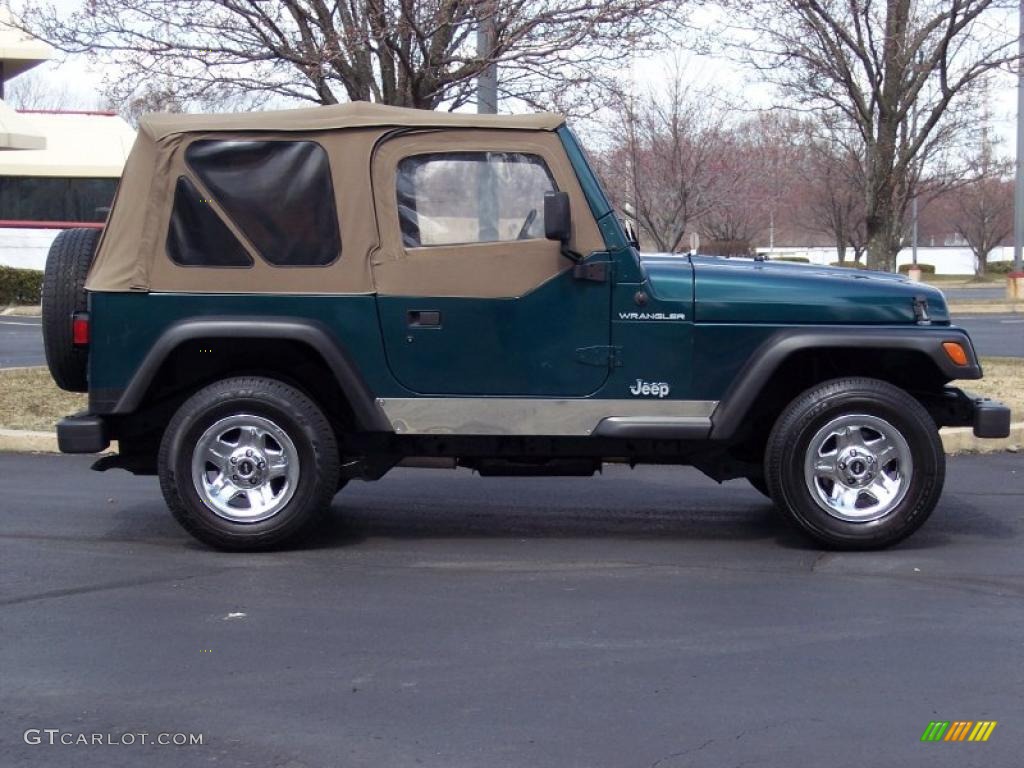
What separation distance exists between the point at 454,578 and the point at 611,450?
1143 mm

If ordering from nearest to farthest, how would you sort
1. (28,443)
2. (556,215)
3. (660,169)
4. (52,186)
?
(556,215)
(28,443)
(660,169)
(52,186)

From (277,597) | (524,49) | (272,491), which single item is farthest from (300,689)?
(524,49)

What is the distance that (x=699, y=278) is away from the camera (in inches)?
263

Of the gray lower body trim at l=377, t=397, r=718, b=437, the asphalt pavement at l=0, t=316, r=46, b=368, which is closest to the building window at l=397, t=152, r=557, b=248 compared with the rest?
the gray lower body trim at l=377, t=397, r=718, b=437

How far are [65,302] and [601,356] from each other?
8.82 ft

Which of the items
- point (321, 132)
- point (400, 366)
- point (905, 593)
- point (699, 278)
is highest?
point (321, 132)

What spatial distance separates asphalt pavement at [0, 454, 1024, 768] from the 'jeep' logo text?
2.68 feet

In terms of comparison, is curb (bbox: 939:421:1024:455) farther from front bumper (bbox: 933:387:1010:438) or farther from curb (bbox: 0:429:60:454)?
curb (bbox: 0:429:60:454)

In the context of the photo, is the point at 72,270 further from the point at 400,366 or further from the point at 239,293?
the point at 400,366

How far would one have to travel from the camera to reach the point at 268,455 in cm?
666

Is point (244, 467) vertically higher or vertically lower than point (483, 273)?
lower

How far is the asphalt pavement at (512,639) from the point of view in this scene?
4.17 meters

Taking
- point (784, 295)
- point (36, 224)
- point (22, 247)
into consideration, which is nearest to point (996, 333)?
point (784, 295)

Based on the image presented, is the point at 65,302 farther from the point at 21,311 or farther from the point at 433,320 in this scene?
the point at 21,311
